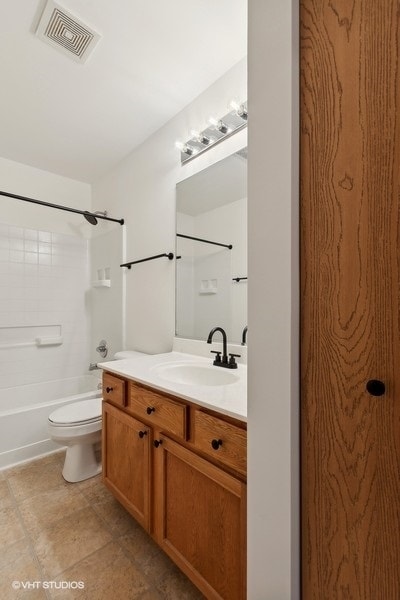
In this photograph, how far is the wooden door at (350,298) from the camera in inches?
20.7

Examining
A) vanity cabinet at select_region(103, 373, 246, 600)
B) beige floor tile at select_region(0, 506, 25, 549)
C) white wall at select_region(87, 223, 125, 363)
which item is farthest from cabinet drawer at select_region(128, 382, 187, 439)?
white wall at select_region(87, 223, 125, 363)

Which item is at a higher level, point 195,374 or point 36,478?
point 195,374

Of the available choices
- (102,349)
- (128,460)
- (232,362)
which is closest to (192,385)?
(232,362)

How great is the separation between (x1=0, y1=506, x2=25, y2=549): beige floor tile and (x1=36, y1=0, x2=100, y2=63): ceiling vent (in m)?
2.57

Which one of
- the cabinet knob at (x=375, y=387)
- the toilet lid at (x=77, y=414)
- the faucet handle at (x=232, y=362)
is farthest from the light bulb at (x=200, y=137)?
the toilet lid at (x=77, y=414)

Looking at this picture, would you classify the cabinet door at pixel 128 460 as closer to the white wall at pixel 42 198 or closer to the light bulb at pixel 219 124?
the light bulb at pixel 219 124

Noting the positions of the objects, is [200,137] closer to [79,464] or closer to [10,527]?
[79,464]

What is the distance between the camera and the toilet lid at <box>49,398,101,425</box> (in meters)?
1.73

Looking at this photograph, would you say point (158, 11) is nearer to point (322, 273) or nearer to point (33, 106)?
point (33, 106)

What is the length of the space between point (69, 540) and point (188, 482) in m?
0.87

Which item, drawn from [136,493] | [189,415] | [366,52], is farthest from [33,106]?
[136,493]

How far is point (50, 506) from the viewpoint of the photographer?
5.20 ft

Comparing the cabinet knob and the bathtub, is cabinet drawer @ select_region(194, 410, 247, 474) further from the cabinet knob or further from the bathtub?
the bathtub

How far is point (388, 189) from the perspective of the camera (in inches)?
20.6
